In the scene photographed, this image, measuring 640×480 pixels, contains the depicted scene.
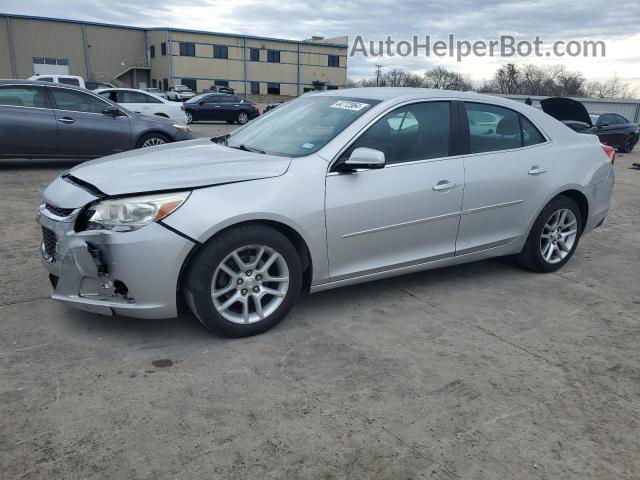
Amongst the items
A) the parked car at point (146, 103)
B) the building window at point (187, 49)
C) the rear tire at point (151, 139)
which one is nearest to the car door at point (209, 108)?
the parked car at point (146, 103)

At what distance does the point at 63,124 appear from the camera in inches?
344

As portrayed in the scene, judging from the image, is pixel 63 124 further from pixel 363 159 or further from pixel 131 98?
pixel 363 159

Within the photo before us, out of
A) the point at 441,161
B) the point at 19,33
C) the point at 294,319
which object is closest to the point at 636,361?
the point at 441,161

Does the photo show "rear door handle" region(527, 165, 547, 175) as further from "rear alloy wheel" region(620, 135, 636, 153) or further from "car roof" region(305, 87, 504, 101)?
"rear alloy wheel" region(620, 135, 636, 153)

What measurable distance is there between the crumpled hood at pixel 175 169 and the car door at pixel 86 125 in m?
5.53

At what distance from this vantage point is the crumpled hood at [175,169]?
3.22m

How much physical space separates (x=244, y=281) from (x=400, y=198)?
1278 mm

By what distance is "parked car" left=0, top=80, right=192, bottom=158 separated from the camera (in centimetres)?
844

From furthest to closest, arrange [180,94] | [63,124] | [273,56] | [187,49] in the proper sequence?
[273,56]
[187,49]
[180,94]
[63,124]

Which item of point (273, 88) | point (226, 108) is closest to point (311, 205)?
point (226, 108)

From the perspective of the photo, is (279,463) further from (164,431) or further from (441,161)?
(441,161)

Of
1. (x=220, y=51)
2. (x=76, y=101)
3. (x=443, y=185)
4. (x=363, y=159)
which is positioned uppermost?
(x=220, y=51)

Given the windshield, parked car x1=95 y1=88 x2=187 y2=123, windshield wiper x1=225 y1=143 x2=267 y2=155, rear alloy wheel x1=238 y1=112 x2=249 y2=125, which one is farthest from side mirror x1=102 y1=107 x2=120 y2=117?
rear alloy wheel x1=238 y1=112 x2=249 y2=125

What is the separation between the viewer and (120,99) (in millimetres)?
15164
